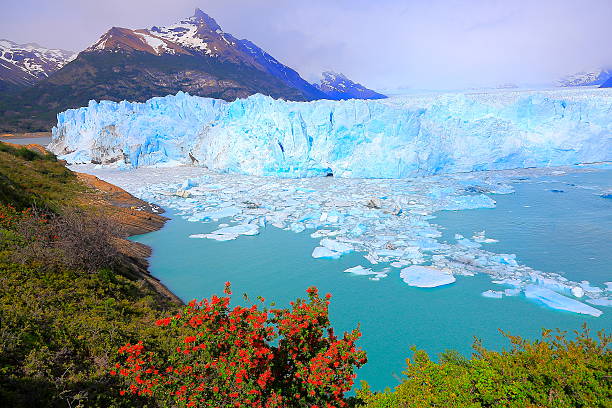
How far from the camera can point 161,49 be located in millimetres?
93000

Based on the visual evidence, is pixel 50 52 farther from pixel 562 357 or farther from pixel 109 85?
pixel 562 357

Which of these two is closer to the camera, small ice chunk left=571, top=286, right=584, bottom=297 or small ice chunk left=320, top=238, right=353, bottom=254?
small ice chunk left=571, top=286, right=584, bottom=297

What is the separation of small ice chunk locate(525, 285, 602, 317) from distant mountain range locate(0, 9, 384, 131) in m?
74.9

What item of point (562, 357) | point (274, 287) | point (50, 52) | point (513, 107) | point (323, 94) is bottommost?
point (274, 287)

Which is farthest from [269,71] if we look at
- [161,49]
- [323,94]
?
[161,49]

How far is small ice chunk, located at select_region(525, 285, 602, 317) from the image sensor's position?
8164 mm

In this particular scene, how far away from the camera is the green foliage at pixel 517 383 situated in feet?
13.1

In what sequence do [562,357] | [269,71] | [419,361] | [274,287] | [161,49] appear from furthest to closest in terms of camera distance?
[269,71], [161,49], [274,287], [419,361], [562,357]

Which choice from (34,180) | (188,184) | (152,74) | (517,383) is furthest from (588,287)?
(152,74)

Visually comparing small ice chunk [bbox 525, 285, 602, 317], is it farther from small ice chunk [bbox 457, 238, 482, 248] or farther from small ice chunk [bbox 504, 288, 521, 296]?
small ice chunk [bbox 457, 238, 482, 248]

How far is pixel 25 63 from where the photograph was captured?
346 ft

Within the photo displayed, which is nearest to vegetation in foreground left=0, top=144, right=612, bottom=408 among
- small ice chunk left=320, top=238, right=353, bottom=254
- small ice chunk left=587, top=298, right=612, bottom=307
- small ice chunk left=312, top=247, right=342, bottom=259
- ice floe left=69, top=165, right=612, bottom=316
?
small ice chunk left=587, top=298, right=612, bottom=307

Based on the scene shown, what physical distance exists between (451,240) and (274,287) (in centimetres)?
677

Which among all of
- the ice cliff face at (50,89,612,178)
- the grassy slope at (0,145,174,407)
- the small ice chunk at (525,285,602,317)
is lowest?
the small ice chunk at (525,285,602,317)
